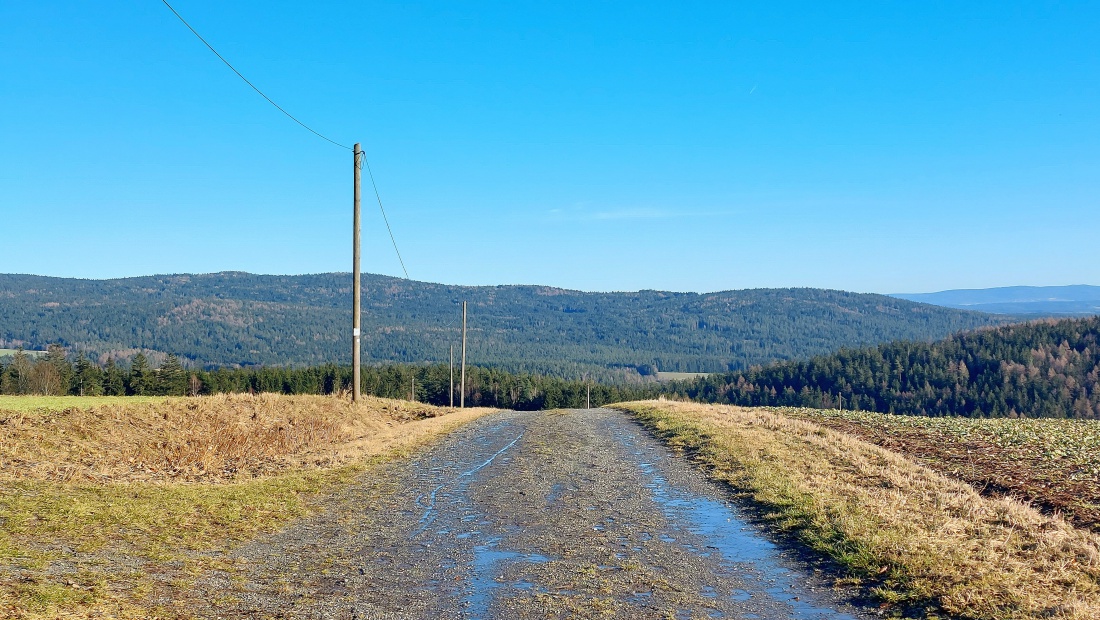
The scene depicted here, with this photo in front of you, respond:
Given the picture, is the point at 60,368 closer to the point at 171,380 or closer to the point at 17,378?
the point at 17,378

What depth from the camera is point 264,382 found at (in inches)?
4368

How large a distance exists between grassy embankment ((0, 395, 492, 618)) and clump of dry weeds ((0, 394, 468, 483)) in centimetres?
5

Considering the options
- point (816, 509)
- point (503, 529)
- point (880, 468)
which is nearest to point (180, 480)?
point (503, 529)

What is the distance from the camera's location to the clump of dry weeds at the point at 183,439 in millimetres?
15133

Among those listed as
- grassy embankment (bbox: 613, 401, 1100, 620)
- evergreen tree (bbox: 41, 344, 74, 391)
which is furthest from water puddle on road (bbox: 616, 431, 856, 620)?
evergreen tree (bbox: 41, 344, 74, 391)

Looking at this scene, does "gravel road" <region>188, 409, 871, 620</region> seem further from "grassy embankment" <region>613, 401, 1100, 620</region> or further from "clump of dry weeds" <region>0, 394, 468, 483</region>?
"clump of dry weeds" <region>0, 394, 468, 483</region>

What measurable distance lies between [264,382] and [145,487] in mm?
103429

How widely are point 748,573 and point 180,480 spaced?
406 inches

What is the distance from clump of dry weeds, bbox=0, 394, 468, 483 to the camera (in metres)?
15.1

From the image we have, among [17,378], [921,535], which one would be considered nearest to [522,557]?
[921,535]

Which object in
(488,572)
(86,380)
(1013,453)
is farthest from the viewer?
(86,380)

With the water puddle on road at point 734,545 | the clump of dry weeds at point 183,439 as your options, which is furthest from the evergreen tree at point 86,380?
the water puddle on road at point 734,545

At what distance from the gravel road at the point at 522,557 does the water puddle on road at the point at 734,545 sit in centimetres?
3

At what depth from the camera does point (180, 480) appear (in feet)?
47.1
